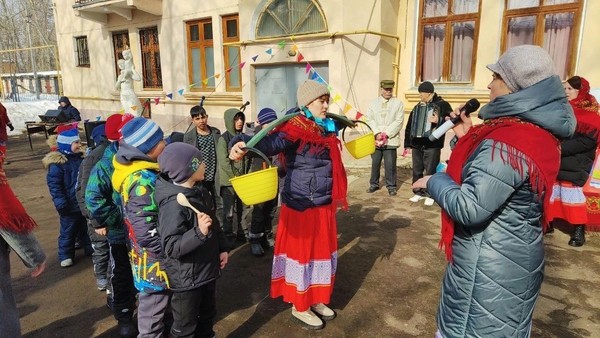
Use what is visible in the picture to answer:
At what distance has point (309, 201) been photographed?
2875mm

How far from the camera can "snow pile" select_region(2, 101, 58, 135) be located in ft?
62.5

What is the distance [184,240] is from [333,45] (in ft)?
24.9

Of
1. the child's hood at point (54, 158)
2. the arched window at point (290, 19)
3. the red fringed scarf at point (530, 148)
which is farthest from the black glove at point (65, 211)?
the arched window at point (290, 19)

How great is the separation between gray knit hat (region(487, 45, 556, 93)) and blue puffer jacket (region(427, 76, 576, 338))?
0.03 meters

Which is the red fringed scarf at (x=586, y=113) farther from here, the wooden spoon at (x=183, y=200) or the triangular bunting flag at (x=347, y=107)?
the triangular bunting flag at (x=347, y=107)

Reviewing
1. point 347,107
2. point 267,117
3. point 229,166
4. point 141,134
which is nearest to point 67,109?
point 347,107

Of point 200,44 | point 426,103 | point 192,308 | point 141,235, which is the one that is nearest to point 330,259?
point 192,308

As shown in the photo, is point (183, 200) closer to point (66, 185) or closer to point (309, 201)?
point (309, 201)

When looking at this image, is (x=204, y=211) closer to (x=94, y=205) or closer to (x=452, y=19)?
(x=94, y=205)

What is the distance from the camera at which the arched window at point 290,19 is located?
9.17 metres

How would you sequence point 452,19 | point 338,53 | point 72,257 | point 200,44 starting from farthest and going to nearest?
1. point 200,44
2. point 338,53
3. point 452,19
4. point 72,257

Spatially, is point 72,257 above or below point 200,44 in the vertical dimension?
below

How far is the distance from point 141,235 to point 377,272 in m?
2.48

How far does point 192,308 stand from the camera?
232cm
